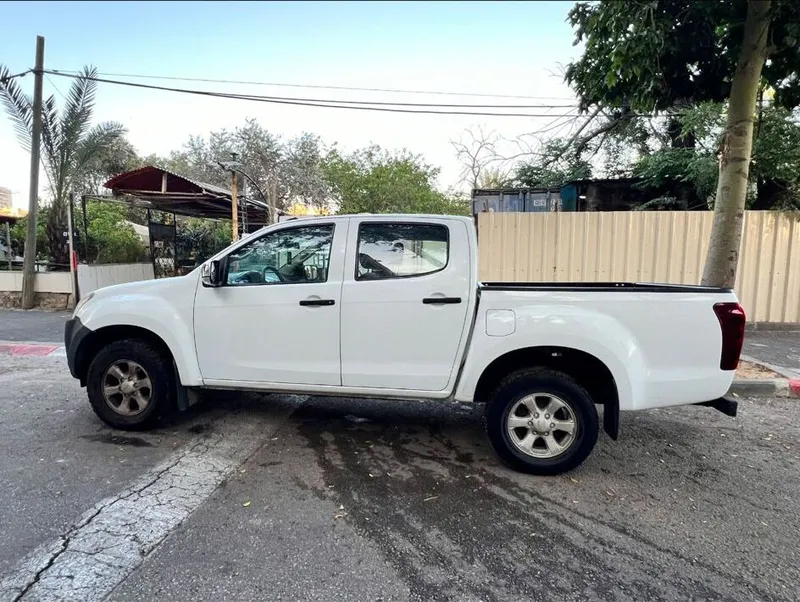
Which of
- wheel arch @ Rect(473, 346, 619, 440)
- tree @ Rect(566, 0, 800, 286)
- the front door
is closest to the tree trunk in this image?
tree @ Rect(566, 0, 800, 286)

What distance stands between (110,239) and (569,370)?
1255 cm

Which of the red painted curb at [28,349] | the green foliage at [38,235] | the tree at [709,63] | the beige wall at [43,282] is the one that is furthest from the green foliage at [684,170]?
the green foliage at [38,235]

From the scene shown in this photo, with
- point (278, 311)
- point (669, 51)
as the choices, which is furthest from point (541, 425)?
point (669, 51)

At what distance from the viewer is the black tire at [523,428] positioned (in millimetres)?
3494

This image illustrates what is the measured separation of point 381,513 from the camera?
3051 mm

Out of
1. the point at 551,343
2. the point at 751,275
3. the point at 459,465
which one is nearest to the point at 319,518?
the point at 459,465

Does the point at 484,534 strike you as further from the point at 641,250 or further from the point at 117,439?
the point at 641,250

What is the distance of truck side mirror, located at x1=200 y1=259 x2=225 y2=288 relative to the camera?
13.1ft

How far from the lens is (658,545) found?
2770mm

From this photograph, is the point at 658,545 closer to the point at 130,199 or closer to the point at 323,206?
the point at 130,199

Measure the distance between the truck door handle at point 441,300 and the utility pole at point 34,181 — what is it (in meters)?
11.4

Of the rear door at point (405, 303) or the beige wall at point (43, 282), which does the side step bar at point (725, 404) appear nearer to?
the rear door at point (405, 303)

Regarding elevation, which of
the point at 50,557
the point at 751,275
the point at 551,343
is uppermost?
the point at 751,275

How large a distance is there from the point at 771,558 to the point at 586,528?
37.6 inches
